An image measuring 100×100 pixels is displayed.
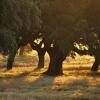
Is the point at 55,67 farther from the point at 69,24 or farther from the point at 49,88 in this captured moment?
the point at 49,88

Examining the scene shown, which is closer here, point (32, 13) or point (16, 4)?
point (16, 4)

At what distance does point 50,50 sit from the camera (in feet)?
127

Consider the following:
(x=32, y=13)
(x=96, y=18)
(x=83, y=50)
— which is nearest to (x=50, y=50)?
(x=83, y=50)

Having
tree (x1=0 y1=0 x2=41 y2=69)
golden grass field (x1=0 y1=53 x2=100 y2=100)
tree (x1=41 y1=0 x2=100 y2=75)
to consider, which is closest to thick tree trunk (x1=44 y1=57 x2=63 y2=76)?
tree (x1=41 y1=0 x2=100 y2=75)

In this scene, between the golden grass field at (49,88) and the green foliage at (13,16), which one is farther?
the green foliage at (13,16)

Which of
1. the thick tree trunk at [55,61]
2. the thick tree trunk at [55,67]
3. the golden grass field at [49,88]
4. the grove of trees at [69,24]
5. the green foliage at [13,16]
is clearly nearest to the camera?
the golden grass field at [49,88]

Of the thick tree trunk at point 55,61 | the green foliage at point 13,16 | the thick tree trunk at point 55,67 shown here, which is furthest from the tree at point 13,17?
the thick tree trunk at point 55,67

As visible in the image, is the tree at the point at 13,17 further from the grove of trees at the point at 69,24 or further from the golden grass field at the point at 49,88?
the grove of trees at the point at 69,24

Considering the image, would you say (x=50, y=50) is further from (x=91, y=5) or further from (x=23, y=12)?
(x=23, y=12)

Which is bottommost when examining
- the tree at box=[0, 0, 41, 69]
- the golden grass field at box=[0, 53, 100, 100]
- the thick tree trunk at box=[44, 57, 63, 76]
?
the golden grass field at box=[0, 53, 100, 100]

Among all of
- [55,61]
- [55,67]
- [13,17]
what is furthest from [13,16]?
[55,67]

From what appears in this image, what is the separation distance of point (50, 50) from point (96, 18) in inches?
227

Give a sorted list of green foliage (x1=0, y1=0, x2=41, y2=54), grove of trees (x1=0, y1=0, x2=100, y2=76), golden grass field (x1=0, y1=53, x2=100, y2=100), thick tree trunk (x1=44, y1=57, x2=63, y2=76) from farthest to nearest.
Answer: thick tree trunk (x1=44, y1=57, x2=63, y2=76), grove of trees (x1=0, y1=0, x2=100, y2=76), green foliage (x1=0, y1=0, x2=41, y2=54), golden grass field (x1=0, y1=53, x2=100, y2=100)

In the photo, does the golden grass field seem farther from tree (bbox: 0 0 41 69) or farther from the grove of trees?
tree (bbox: 0 0 41 69)
